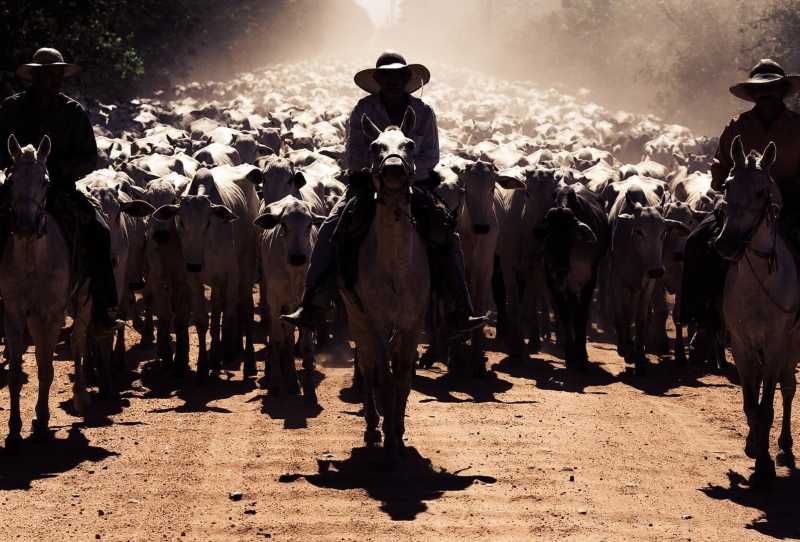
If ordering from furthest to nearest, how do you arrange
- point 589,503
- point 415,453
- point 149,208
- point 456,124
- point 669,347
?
point 456,124, point 669,347, point 149,208, point 415,453, point 589,503

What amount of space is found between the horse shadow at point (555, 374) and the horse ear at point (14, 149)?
6.52 metres

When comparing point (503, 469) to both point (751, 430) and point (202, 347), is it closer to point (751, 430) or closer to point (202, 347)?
point (751, 430)

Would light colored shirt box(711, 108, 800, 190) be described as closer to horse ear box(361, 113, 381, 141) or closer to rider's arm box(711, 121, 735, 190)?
rider's arm box(711, 121, 735, 190)

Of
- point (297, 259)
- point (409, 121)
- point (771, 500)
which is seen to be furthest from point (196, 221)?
point (771, 500)

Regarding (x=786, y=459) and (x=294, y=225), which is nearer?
(x=786, y=459)

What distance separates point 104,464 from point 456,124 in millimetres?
44596

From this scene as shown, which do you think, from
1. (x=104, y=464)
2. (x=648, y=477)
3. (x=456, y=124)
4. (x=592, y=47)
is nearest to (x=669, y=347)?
(x=648, y=477)

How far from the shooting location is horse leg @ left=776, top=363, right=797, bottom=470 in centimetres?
1012

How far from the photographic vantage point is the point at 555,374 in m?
14.8

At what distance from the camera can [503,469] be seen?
9469 mm

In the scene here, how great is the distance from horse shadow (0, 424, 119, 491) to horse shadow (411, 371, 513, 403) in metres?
3.74

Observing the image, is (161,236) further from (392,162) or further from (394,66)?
(392,162)

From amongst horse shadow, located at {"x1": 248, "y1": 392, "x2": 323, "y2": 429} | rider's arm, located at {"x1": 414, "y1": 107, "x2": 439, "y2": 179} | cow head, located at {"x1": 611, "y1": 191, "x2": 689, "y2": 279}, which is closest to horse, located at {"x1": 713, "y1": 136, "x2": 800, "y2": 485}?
rider's arm, located at {"x1": 414, "y1": 107, "x2": 439, "y2": 179}

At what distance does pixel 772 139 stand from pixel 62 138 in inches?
250
